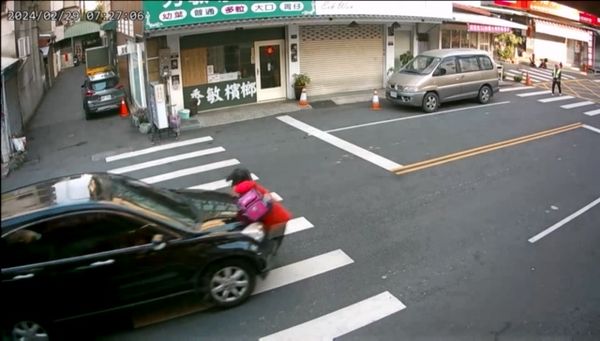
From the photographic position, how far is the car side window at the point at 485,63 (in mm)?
17984

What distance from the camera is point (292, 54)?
62.3 feet

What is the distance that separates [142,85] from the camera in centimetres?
1767

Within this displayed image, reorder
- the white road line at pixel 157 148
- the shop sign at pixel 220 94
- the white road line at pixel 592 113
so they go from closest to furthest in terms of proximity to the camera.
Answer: the white road line at pixel 157 148 < the white road line at pixel 592 113 < the shop sign at pixel 220 94

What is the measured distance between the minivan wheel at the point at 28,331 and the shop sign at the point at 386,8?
48.9ft

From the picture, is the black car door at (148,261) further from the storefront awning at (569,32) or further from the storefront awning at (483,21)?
the storefront awning at (483,21)

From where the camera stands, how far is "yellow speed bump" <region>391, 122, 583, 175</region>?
10999 millimetres

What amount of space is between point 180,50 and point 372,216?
11.2 m

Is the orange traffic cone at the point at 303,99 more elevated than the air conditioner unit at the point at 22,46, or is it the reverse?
the air conditioner unit at the point at 22,46

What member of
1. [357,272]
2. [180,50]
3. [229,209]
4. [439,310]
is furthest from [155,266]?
[180,50]

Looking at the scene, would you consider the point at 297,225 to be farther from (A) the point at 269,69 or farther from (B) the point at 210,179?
(A) the point at 269,69

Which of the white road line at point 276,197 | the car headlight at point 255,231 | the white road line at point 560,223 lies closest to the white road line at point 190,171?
the white road line at point 276,197

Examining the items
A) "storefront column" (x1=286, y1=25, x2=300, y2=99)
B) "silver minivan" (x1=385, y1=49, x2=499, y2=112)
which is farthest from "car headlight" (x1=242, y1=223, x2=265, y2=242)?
"storefront column" (x1=286, y1=25, x2=300, y2=99)

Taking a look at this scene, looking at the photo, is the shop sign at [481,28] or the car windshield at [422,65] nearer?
the car windshield at [422,65]

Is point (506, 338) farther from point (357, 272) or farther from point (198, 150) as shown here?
point (198, 150)
